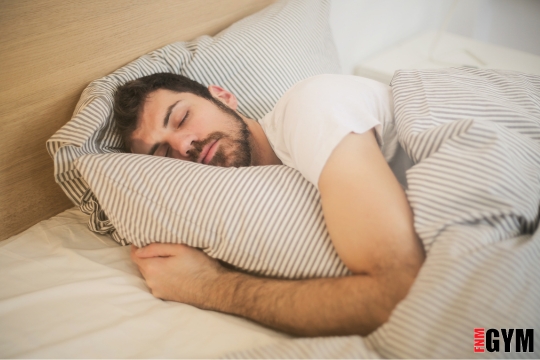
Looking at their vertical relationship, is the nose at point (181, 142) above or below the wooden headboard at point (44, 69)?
below

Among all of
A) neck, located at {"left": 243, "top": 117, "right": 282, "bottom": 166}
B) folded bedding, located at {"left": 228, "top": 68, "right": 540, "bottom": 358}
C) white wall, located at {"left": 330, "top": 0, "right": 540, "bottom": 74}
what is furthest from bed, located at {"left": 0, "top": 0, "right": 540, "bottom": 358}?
white wall, located at {"left": 330, "top": 0, "right": 540, "bottom": 74}

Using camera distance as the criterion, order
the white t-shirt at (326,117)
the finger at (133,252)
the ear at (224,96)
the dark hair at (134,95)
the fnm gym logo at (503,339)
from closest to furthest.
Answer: the fnm gym logo at (503,339), the white t-shirt at (326,117), the finger at (133,252), the dark hair at (134,95), the ear at (224,96)

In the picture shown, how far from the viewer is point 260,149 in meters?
0.98

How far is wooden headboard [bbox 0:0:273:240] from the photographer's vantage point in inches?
31.0

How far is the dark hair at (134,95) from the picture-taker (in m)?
0.88

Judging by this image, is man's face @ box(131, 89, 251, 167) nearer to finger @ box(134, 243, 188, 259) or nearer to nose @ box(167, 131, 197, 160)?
nose @ box(167, 131, 197, 160)

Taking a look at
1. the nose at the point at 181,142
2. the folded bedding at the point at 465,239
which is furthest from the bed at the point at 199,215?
the nose at the point at 181,142

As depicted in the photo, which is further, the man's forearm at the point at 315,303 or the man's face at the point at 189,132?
the man's face at the point at 189,132

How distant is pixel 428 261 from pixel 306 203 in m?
0.23

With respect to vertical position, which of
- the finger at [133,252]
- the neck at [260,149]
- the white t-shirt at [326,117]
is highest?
the white t-shirt at [326,117]

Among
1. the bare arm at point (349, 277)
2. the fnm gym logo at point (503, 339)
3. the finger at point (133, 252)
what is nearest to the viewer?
the fnm gym logo at point (503, 339)

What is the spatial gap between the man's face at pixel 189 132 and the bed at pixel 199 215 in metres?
0.09

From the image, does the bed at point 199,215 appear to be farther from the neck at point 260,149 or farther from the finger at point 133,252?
the neck at point 260,149

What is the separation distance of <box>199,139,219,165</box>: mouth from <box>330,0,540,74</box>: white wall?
101 centimetres
